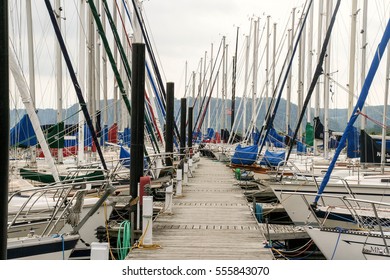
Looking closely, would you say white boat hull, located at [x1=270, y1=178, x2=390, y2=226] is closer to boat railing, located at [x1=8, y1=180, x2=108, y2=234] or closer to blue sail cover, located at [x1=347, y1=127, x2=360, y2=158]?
blue sail cover, located at [x1=347, y1=127, x2=360, y2=158]

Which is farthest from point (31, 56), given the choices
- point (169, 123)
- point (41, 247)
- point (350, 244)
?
point (350, 244)

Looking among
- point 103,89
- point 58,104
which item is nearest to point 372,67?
point 58,104

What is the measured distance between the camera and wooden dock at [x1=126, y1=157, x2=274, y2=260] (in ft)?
31.4

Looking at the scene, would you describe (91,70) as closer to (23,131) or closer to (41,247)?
(23,131)

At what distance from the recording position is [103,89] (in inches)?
1150

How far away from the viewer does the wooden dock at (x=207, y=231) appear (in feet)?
31.4

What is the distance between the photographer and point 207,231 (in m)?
11.7

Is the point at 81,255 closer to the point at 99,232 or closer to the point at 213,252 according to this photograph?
the point at 99,232

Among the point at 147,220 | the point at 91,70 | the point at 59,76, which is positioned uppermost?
the point at 91,70

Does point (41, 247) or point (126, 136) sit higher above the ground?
point (126, 136)

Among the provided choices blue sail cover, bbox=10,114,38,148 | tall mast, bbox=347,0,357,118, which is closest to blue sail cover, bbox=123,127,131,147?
blue sail cover, bbox=10,114,38,148

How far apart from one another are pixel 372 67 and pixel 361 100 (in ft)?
2.47

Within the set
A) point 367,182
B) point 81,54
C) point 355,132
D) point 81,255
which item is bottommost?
point 81,255

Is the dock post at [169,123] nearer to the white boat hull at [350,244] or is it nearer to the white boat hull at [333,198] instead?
the white boat hull at [333,198]
